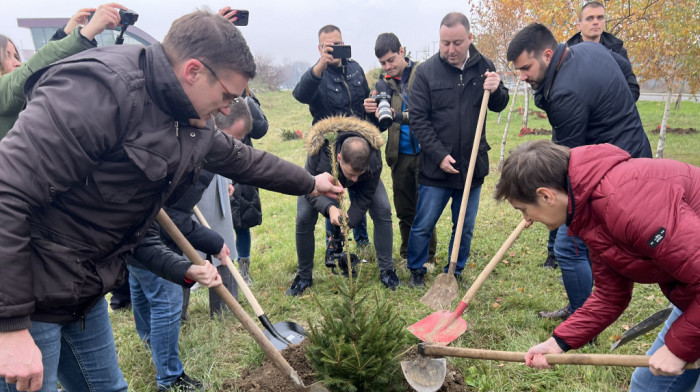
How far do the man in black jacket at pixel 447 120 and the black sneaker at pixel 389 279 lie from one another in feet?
0.55

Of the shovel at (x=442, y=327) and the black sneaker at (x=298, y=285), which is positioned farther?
the black sneaker at (x=298, y=285)

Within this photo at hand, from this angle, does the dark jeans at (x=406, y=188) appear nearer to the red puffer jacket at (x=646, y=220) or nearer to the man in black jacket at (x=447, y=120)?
the man in black jacket at (x=447, y=120)

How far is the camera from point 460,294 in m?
4.12

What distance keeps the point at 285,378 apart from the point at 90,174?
5.84 ft

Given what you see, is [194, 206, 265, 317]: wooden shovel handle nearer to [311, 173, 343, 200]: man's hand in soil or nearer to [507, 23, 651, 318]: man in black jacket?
[311, 173, 343, 200]: man's hand in soil

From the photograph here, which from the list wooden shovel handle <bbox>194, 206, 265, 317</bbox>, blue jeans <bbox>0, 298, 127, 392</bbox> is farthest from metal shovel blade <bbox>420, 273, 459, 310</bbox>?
blue jeans <bbox>0, 298, 127, 392</bbox>

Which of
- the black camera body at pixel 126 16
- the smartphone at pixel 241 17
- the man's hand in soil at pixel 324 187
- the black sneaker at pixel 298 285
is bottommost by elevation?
the black sneaker at pixel 298 285

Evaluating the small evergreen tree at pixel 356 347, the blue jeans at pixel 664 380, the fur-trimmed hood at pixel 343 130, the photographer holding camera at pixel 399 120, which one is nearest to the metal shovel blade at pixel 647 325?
the blue jeans at pixel 664 380

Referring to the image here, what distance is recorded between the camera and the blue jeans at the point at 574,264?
3.14 m

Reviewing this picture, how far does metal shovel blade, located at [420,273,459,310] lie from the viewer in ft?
12.7

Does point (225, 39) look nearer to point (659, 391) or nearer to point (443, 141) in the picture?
point (659, 391)

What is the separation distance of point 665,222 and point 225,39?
5.63 feet

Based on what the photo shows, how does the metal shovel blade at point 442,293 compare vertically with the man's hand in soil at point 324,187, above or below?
below

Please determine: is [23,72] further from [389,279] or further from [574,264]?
[574,264]
